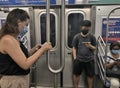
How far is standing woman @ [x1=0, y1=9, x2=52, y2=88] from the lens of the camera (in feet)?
5.81

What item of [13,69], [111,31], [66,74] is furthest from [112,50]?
[13,69]

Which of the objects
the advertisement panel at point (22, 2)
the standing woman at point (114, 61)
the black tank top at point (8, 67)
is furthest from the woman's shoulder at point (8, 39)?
the advertisement panel at point (22, 2)

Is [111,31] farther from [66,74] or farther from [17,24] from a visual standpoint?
[17,24]

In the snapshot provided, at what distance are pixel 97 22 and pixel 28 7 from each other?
4.73 feet

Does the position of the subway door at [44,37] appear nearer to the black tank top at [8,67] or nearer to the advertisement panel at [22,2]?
the advertisement panel at [22,2]

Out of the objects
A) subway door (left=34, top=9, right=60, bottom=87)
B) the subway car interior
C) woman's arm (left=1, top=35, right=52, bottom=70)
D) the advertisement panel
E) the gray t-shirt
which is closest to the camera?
woman's arm (left=1, top=35, right=52, bottom=70)

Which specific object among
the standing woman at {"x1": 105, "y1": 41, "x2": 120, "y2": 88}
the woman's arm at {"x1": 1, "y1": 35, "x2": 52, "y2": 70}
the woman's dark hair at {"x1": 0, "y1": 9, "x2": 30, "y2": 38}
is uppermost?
the woman's dark hair at {"x1": 0, "y1": 9, "x2": 30, "y2": 38}

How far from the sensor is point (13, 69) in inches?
73.0

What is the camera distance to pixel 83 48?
4285 mm

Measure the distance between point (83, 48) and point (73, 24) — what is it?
1.97 ft

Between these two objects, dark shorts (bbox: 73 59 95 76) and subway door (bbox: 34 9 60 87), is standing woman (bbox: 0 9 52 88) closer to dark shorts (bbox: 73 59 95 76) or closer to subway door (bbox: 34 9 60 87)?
dark shorts (bbox: 73 59 95 76)

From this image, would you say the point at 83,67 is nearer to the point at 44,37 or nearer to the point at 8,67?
the point at 44,37

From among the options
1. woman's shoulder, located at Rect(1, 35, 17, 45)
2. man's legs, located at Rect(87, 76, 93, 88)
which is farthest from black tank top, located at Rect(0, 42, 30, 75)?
man's legs, located at Rect(87, 76, 93, 88)

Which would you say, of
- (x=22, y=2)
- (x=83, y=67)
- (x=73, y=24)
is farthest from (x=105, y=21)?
(x=22, y=2)
